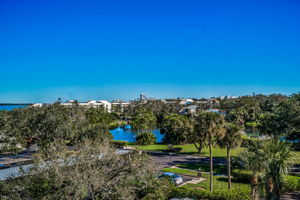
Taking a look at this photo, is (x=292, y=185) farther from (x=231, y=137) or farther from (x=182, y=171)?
(x=182, y=171)

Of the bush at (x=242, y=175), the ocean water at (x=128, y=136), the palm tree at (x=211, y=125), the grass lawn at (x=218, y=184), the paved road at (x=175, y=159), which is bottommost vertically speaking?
the ocean water at (x=128, y=136)

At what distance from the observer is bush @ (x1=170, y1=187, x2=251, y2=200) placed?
19.7 metres

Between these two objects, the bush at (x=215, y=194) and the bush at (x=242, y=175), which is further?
the bush at (x=242, y=175)

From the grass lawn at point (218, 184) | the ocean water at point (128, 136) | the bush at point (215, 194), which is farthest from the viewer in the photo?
the ocean water at point (128, 136)

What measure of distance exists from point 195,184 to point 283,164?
1415 cm

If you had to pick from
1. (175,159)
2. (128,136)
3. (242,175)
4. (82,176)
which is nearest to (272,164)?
(82,176)

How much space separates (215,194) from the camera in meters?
20.1

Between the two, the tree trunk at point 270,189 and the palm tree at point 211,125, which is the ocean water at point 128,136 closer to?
the palm tree at point 211,125

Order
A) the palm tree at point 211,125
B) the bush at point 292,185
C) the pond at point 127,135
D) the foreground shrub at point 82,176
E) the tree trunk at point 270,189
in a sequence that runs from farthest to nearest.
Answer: the pond at point 127,135 → the palm tree at point 211,125 → the bush at point 292,185 → the foreground shrub at point 82,176 → the tree trunk at point 270,189

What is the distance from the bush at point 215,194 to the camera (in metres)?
19.7

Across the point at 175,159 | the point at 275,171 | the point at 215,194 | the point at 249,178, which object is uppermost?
the point at 275,171

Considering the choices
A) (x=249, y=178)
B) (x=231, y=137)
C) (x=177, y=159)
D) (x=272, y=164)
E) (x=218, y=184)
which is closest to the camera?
(x=272, y=164)

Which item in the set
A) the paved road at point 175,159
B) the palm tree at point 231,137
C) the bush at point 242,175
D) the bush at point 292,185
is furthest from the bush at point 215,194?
the paved road at point 175,159

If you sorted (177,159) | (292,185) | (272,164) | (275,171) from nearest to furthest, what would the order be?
1. (275,171)
2. (272,164)
3. (292,185)
4. (177,159)
